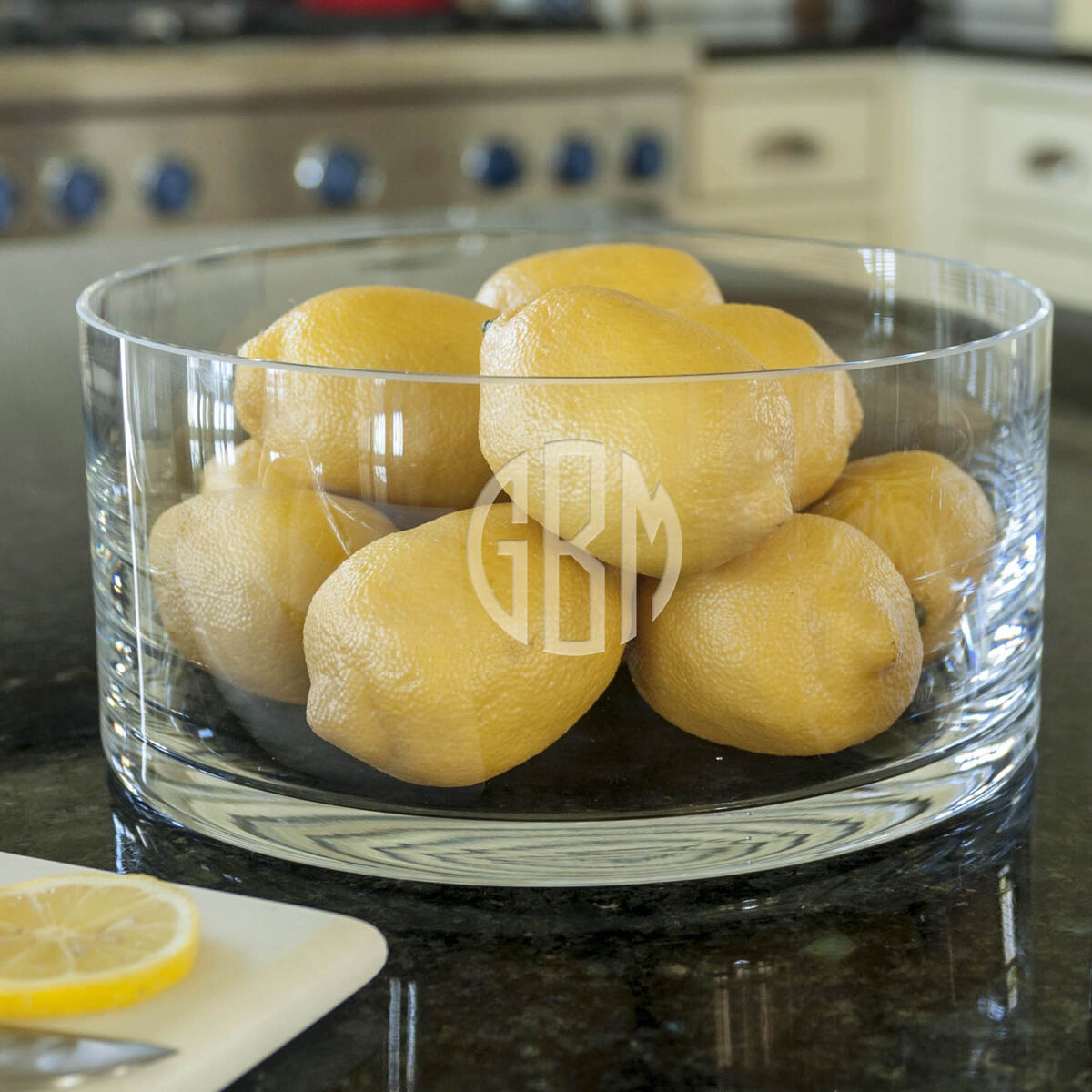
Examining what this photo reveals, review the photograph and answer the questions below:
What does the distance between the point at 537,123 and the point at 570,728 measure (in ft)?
7.68

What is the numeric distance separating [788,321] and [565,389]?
18 centimetres

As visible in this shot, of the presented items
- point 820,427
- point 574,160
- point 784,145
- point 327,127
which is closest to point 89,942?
point 820,427

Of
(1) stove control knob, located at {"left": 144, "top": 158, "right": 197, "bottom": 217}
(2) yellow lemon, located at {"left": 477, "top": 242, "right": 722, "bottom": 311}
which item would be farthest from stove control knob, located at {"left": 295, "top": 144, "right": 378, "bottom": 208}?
(2) yellow lemon, located at {"left": 477, "top": 242, "right": 722, "bottom": 311}

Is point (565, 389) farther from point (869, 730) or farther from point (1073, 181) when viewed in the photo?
point (1073, 181)

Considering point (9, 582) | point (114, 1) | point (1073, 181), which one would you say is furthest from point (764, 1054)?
point (114, 1)

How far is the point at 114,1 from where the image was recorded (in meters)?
3.03

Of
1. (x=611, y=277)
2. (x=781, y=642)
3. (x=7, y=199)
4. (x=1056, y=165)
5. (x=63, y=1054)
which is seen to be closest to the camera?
(x=63, y=1054)

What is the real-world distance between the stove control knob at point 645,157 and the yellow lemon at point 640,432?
7.71 feet

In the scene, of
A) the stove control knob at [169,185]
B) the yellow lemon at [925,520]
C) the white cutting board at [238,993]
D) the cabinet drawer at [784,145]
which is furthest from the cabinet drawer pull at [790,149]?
the white cutting board at [238,993]

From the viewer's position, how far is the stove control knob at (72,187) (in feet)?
7.75

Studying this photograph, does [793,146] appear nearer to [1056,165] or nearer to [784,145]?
Answer: [784,145]

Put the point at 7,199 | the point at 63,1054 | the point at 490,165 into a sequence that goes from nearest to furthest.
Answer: the point at 63,1054 → the point at 7,199 → the point at 490,165

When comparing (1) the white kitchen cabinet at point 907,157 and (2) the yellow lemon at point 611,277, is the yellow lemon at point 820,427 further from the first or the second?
(1) the white kitchen cabinet at point 907,157

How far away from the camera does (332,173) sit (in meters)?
2.50
